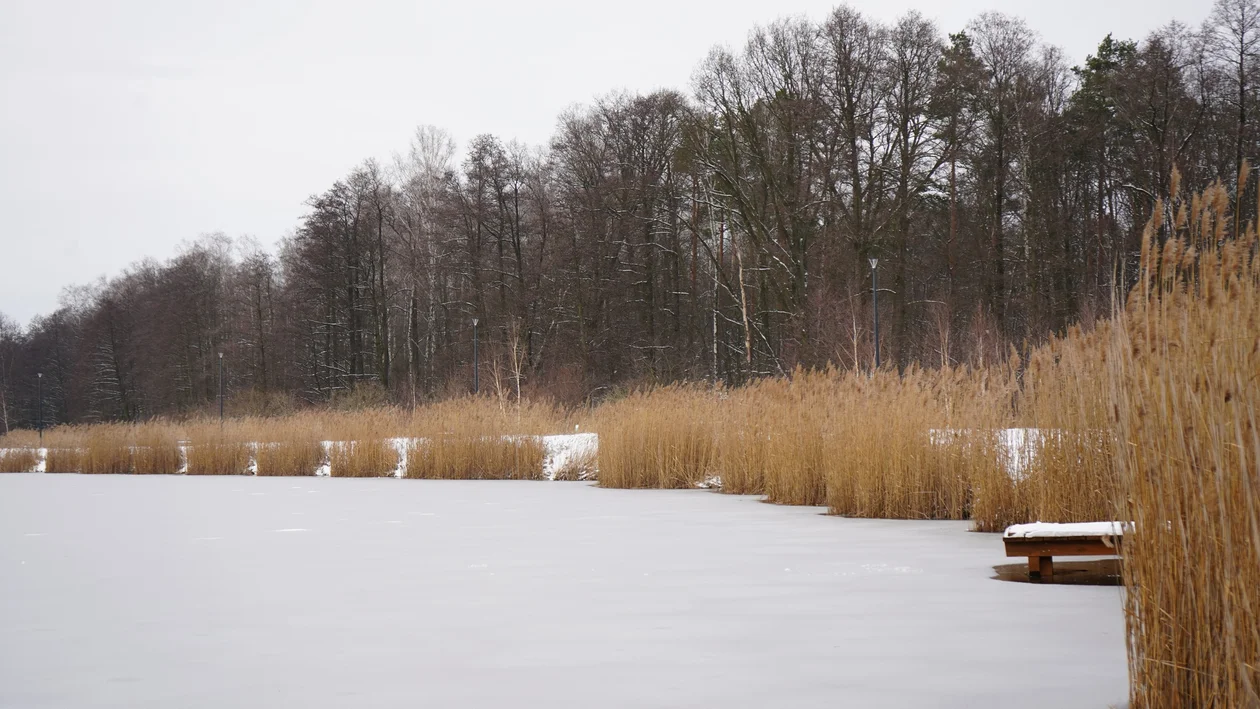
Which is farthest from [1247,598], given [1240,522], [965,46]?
[965,46]

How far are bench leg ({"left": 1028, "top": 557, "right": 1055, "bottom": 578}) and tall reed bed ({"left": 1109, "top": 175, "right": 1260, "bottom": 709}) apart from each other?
8.84 ft

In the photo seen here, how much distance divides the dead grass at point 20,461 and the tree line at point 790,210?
10097 millimetres

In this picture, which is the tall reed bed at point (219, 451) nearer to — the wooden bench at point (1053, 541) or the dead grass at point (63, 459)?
the dead grass at point (63, 459)

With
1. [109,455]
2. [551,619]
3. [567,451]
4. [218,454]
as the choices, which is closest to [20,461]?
[109,455]

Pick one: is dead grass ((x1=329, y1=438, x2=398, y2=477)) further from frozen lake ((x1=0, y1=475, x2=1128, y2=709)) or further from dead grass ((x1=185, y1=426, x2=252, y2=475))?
frozen lake ((x1=0, y1=475, x2=1128, y2=709))

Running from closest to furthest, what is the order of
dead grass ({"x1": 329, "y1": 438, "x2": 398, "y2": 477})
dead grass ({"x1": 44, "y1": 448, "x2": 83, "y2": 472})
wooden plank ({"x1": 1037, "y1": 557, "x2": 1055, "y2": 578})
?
wooden plank ({"x1": 1037, "y1": 557, "x2": 1055, "y2": 578}), dead grass ({"x1": 329, "y1": 438, "x2": 398, "y2": 477}), dead grass ({"x1": 44, "y1": 448, "x2": 83, "y2": 472})

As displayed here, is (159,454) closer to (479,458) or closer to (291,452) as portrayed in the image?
(291,452)

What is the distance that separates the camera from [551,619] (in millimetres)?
5137

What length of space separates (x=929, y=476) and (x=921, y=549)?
88.1 inches

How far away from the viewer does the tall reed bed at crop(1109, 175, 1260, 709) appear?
2.62 metres

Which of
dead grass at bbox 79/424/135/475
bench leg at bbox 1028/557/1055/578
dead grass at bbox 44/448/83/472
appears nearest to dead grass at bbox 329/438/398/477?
dead grass at bbox 79/424/135/475

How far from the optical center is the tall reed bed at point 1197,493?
262cm

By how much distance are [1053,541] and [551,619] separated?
2.52 metres

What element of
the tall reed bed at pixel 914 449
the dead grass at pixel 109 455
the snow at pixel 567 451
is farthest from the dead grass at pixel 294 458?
the tall reed bed at pixel 914 449
